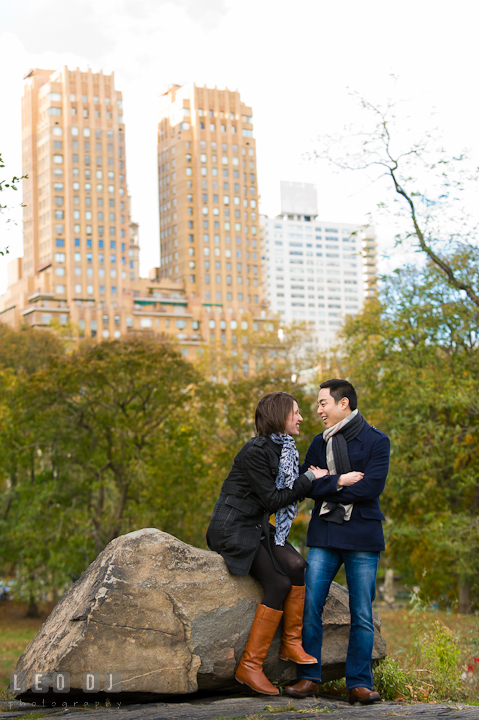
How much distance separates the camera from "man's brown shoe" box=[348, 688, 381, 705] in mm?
5504

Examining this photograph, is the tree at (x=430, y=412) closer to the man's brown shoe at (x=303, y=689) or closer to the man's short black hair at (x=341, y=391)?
the man's short black hair at (x=341, y=391)

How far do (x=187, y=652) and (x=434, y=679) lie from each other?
2.09 m

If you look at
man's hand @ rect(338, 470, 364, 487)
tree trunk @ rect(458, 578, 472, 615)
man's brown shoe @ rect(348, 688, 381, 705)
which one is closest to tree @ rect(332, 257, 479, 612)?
tree trunk @ rect(458, 578, 472, 615)

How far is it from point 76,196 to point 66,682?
116 metres

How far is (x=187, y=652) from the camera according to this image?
562 cm

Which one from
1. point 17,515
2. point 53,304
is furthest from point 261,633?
point 53,304

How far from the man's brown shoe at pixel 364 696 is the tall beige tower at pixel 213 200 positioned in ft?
378

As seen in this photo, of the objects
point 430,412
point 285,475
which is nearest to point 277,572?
point 285,475

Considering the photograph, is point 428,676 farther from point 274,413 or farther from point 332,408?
point 274,413

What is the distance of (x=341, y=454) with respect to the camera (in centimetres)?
573

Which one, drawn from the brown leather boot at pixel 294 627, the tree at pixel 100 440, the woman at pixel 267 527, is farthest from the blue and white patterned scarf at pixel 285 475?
the tree at pixel 100 440

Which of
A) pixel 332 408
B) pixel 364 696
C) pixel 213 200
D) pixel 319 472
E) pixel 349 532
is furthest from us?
pixel 213 200

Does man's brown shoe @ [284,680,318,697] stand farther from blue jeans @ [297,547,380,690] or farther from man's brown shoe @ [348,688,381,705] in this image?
man's brown shoe @ [348,688,381,705]

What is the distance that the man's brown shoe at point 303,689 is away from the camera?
221 inches
